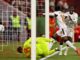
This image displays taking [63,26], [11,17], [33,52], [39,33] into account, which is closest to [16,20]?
[11,17]

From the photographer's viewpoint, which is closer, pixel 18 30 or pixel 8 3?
pixel 18 30

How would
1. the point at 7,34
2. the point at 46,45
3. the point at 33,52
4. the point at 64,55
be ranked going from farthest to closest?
the point at 7,34
the point at 64,55
the point at 46,45
the point at 33,52

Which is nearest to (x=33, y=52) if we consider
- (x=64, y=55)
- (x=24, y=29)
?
(x=64, y=55)

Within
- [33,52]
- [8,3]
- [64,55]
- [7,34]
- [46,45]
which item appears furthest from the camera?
[8,3]

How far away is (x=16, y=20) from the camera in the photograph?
69.7ft

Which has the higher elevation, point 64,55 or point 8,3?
point 8,3

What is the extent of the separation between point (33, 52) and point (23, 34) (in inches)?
413

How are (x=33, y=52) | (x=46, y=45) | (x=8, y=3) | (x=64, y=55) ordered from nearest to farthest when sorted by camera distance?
(x=33, y=52), (x=46, y=45), (x=64, y=55), (x=8, y=3)

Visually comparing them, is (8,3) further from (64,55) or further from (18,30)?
(64,55)

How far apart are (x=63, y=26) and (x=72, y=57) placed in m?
1.60

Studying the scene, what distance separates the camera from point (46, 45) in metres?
13.6

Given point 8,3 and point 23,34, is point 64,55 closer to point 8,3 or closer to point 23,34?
point 23,34

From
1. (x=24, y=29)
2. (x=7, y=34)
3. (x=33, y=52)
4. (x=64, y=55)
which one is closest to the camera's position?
(x=33, y=52)

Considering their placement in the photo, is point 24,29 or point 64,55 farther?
point 24,29
